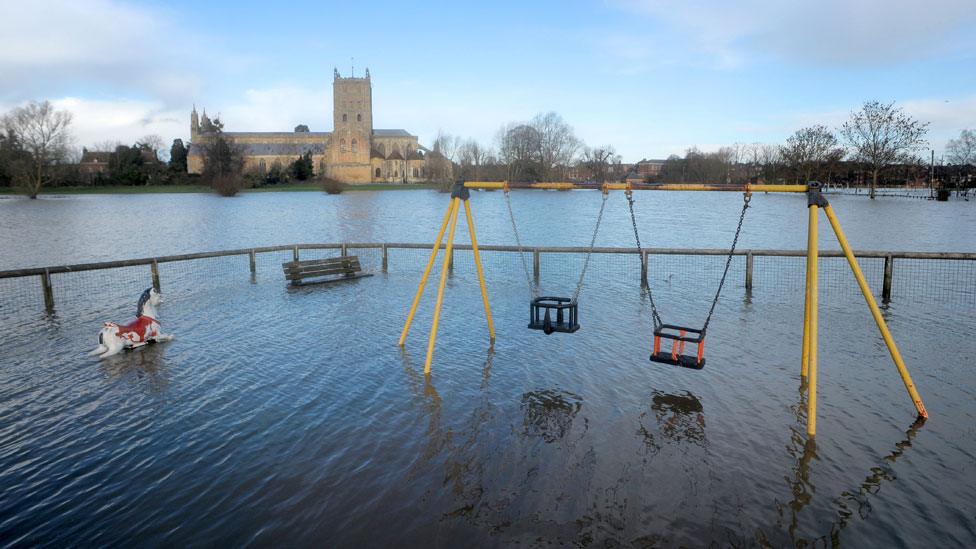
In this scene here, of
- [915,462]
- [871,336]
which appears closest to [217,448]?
[915,462]

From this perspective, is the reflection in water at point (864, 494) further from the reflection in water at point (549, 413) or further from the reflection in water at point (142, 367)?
the reflection in water at point (142, 367)

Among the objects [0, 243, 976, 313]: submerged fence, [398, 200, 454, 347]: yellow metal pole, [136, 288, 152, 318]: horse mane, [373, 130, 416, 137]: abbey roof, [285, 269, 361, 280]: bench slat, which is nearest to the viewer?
[398, 200, 454, 347]: yellow metal pole

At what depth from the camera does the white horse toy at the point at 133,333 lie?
35.6 feet

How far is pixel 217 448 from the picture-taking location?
23.5 ft

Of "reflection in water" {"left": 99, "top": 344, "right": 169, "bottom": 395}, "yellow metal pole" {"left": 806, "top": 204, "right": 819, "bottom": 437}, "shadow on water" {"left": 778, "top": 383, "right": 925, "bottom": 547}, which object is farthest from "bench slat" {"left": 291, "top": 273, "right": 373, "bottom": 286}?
"shadow on water" {"left": 778, "top": 383, "right": 925, "bottom": 547}

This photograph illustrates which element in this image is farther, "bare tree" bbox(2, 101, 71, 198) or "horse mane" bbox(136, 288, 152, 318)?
"bare tree" bbox(2, 101, 71, 198)

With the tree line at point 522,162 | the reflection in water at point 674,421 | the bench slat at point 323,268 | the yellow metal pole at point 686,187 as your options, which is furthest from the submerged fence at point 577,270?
the tree line at point 522,162

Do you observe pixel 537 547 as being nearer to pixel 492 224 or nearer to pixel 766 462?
pixel 766 462

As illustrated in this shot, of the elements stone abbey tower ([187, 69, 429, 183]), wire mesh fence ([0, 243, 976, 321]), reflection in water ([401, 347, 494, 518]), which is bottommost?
reflection in water ([401, 347, 494, 518])

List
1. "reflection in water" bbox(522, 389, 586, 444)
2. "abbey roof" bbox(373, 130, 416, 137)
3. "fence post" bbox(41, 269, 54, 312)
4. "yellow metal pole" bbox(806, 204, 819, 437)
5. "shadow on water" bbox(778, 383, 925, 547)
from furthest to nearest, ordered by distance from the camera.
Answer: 1. "abbey roof" bbox(373, 130, 416, 137)
2. "fence post" bbox(41, 269, 54, 312)
3. "reflection in water" bbox(522, 389, 586, 444)
4. "yellow metal pole" bbox(806, 204, 819, 437)
5. "shadow on water" bbox(778, 383, 925, 547)

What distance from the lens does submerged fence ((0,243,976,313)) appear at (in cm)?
1559

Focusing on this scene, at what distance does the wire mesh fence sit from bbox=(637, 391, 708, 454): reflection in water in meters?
5.91

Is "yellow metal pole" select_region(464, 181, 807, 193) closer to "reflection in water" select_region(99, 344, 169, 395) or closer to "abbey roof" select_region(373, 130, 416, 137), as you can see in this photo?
"reflection in water" select_region(99, 344, 169, 395)

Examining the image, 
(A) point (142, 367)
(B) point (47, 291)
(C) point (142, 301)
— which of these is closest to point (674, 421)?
(A) point (142, 367)
